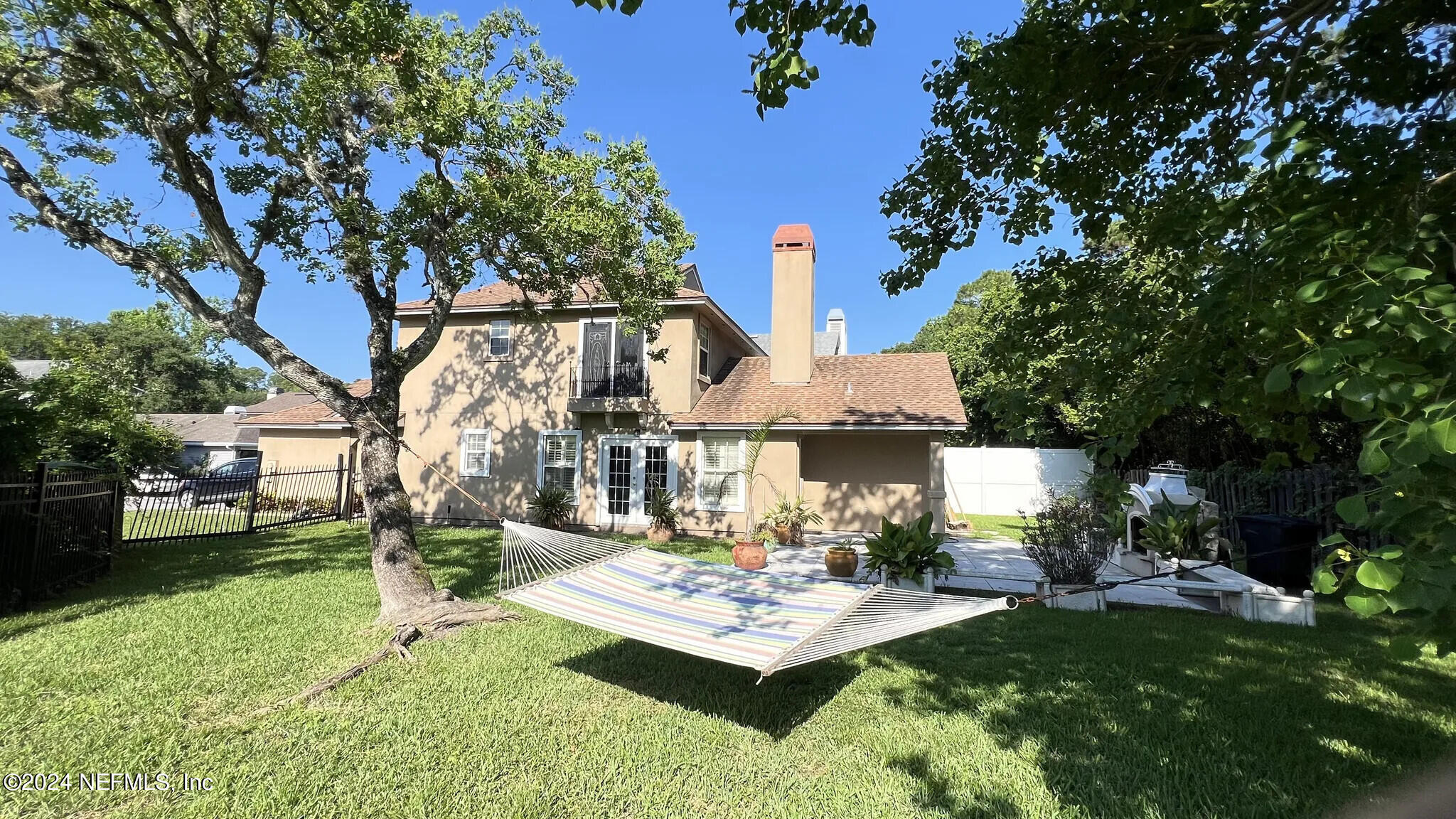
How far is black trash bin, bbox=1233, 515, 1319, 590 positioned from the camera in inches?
285

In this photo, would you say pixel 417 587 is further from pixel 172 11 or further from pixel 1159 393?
pixel 1159 393

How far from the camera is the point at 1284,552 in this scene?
696 cm

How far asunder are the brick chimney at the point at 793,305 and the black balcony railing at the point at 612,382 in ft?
10.3

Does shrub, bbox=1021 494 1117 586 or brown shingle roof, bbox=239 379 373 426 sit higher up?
brown shingle roof, bbox=239 379 373 426

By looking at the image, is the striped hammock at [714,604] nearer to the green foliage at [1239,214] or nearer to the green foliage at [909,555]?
the green foliage at [1239,214]

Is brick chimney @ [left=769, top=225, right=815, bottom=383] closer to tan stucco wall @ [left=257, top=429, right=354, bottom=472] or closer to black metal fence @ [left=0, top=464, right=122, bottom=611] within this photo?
black metal fence @ [left=0, top=464, right=122, bottom=611]

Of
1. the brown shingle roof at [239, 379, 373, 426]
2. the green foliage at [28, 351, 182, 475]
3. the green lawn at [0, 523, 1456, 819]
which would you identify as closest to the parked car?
the green foliage at [28, 351, 182, 475]

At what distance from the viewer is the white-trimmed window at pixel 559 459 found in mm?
13742

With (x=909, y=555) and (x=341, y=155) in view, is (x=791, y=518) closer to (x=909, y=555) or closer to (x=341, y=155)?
(x=909, y=555)

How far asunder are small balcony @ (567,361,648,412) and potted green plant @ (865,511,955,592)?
7090 mm

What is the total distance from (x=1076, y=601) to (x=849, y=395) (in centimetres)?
706

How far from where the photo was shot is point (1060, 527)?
7.56 metres

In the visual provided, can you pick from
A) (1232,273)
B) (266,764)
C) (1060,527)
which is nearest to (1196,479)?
(1060,527)

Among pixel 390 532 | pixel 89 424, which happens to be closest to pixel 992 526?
pixel 390 532
